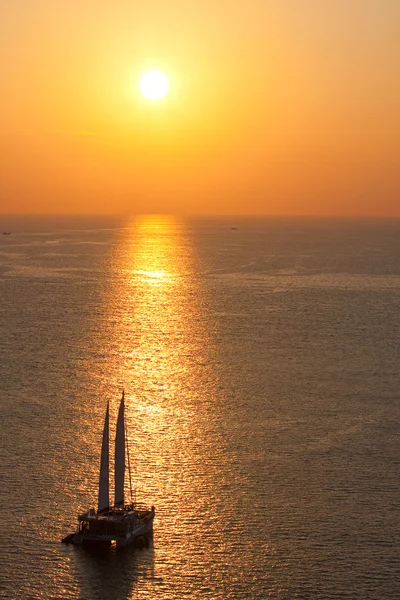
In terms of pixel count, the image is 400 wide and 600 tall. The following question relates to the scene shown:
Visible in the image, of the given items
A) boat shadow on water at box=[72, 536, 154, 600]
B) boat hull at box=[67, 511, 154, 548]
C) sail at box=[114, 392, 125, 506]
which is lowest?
boat shadow on water at box=[72, 536, 154, 600]

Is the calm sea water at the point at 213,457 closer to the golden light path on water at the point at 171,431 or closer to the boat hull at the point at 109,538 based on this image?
Result: the golden light path on water at the point at 171,431

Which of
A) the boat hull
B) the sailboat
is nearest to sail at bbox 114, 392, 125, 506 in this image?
the sailboat

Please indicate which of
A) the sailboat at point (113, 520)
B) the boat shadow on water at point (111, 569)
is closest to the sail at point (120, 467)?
the sailboat at point (113, 520)

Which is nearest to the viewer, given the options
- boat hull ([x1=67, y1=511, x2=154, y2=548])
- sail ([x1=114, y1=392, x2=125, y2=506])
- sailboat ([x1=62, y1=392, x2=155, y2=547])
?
boat hull ([x1=67, y1=511, x2=154, y2=548])

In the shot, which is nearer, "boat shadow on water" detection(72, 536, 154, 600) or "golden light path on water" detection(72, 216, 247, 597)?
"boat shadow on water" detection(72, 536, 154, 600)

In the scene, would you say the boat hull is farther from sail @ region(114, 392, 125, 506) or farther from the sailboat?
sail @ region(114, 392, 125, 506)

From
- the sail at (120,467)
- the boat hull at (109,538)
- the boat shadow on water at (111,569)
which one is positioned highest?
the sail at (120,467)

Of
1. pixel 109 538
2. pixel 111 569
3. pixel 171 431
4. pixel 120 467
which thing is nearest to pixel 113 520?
pixel 109 538

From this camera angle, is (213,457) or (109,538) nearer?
(109,538)

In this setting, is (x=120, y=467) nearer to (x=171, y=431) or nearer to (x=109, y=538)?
(x=109, y=538)

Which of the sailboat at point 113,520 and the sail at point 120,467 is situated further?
the sail at point 120,467
